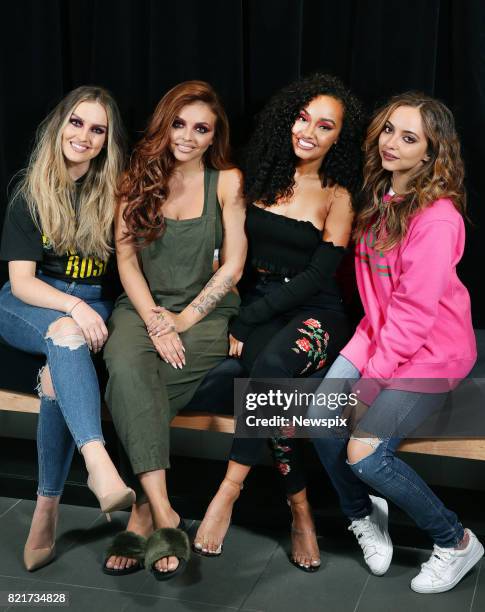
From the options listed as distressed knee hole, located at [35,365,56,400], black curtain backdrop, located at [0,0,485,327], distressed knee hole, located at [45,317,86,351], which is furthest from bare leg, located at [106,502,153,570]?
black curtain backdrop, located at [0,0,485,327]

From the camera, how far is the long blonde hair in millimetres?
3098

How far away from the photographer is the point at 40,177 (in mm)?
3107

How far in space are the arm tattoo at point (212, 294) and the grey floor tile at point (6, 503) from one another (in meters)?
0.96

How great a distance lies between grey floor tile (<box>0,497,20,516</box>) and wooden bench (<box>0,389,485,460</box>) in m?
0.37

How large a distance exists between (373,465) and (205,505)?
717 mm

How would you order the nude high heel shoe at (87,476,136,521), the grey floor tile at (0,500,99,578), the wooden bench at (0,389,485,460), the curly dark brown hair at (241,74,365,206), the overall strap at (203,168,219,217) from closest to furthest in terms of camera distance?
the nude high heel shoe at (87,476,136,521) → the wooden bench at (0,389,485,460) → the grey floor tile at (0,500,99,578) → the curly dark brown hair at (241,74,365,206) → the overall strap at (203,168,219,217)

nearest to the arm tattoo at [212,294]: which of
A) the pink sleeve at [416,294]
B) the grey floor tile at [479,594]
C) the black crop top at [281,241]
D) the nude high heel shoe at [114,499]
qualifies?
the black crop top at [281,241]

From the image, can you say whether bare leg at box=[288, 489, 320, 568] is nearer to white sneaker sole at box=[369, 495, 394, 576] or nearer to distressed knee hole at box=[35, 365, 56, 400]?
white sneaker sole at box=[369, 495, 394, 576]

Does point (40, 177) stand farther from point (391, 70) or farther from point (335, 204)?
point (391, 70)

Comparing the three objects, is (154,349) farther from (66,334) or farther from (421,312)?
(421,312)

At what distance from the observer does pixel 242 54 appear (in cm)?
336

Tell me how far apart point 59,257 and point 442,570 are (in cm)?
157

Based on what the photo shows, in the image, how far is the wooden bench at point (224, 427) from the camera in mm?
2820

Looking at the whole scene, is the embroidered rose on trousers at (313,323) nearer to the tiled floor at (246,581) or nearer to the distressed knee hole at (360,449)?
the distressed knee hole at (360,449)
